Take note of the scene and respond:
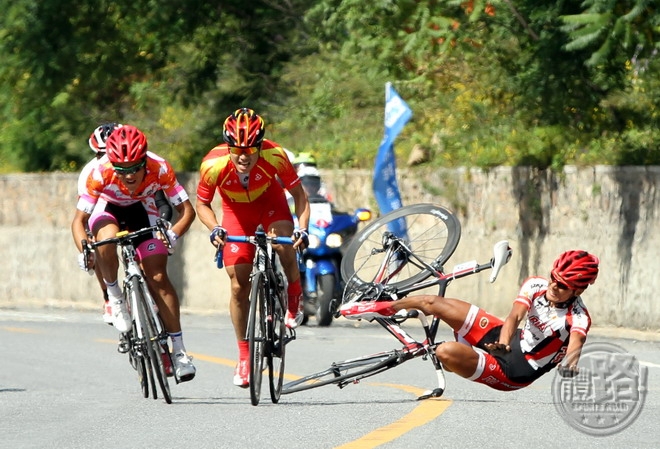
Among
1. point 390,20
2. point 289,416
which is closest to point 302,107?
point 390,20

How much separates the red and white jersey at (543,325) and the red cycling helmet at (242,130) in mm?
2156

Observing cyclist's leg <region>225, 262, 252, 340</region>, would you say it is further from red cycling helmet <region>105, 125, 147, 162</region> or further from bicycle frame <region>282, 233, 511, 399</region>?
red cycling helmet <region>105, 125, 147, 162</region>

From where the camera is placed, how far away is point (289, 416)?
31.1 ft

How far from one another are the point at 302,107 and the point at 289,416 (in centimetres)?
1641

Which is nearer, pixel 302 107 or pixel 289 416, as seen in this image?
pixel 289 416

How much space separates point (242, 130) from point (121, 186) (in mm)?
1019

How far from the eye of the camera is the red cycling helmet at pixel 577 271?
29.8 feet

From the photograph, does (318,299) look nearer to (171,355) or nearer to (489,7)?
(489,7)

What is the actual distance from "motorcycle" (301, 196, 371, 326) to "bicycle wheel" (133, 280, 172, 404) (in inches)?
249

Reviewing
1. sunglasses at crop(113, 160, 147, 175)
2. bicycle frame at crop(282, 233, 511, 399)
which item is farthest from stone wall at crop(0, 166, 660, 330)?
sunglasses at crop(113, 160, 147, 175)

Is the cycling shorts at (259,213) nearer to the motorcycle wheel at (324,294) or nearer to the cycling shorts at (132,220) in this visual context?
the cycling shorts at (132,220)

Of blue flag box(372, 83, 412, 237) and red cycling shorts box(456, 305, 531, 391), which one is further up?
blue flag box(372, 83, 412, 237)

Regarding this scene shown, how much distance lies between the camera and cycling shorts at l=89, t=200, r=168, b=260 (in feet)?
35.1

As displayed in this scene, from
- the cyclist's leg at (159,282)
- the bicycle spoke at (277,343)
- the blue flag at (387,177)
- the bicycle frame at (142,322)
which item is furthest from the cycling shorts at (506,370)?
the blue flag at (387,177)
